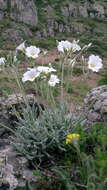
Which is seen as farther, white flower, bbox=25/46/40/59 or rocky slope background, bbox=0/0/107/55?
rocky slope background, bbox=0/0/107/55

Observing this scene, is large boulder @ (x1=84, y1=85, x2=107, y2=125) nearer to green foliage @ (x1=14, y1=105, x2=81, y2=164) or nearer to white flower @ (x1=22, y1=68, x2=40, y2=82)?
green foliage @ (x1=14, y1=105, x2=81, y2=164)

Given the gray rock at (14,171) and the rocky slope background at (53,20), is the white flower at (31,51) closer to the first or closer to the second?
the gray rock at (14,171)

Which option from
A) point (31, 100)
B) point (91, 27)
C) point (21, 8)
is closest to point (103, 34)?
point (91, 27)

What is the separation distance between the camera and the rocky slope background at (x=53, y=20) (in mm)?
24391

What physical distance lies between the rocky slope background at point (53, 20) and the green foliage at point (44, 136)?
18953mm

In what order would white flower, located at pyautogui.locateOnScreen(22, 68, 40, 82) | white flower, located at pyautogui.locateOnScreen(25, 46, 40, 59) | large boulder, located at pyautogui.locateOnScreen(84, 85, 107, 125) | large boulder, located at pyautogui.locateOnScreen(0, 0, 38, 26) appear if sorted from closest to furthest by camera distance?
white flower, located at pyautogui.locateOnScreen(22, 68, 40, 82) < white flower, located at pyautogui.locateOnScreen(25, 46, 40, 59) < large boulder, located at pyautogui.locateOnScreen(84, 85, 107, 125) < large boulder, located at pyautogui.locateOnScreen(0, 0, 38, 26)

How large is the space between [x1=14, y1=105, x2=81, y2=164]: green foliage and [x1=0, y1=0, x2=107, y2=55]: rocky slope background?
62.2ft

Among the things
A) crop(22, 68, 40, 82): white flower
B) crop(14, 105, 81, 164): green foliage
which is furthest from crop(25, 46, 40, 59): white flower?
crop(14, 105, 81, 164): green foliage

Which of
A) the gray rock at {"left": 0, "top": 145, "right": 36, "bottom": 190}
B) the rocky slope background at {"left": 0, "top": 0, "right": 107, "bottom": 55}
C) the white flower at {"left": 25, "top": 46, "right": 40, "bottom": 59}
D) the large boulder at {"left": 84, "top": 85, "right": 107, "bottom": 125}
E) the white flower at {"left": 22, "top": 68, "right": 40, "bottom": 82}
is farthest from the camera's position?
the rocky slope background at {"left": 0, "top": 0, "right": 107, "bottom": 55}

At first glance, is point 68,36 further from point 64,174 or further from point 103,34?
point 64,174

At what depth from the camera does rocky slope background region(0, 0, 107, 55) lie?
80.0ft

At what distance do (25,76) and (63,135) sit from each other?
2.15ft

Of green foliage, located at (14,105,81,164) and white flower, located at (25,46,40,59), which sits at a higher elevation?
white flower, located at (25,46,40,59)

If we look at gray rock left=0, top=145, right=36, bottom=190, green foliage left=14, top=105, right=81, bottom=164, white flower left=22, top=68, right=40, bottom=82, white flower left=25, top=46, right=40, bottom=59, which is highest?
white flower left=25, top=46, right=40, bottom=59
